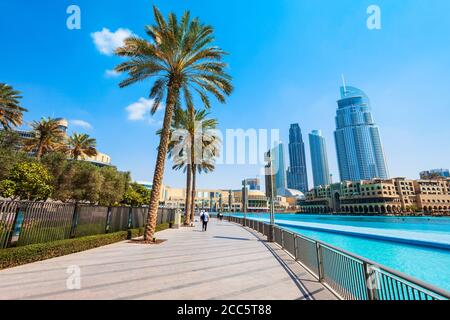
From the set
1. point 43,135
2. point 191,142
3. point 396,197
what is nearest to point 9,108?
point 43,135

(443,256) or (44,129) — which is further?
(44,129)

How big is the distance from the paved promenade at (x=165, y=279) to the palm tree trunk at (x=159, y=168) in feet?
13.2

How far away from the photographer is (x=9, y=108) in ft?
84.1

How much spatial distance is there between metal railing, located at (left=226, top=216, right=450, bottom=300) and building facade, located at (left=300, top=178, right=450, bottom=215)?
112938 mm

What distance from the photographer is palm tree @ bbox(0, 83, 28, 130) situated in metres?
24.3

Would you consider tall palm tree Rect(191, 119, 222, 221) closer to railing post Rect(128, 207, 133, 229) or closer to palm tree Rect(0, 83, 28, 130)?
railing post Rect(128, 207, 133, 229)

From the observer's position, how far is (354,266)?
4.17 m

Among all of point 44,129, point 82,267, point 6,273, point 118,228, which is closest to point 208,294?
point 82,267

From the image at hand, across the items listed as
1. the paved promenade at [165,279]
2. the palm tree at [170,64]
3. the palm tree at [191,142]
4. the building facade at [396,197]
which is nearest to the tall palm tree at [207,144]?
the palm tree at [191,142]

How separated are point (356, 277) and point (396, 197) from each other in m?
122

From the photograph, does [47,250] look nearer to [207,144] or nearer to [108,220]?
[108,220]

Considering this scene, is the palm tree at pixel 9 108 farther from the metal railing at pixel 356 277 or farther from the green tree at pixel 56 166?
the metal railing at pixel 356 277
